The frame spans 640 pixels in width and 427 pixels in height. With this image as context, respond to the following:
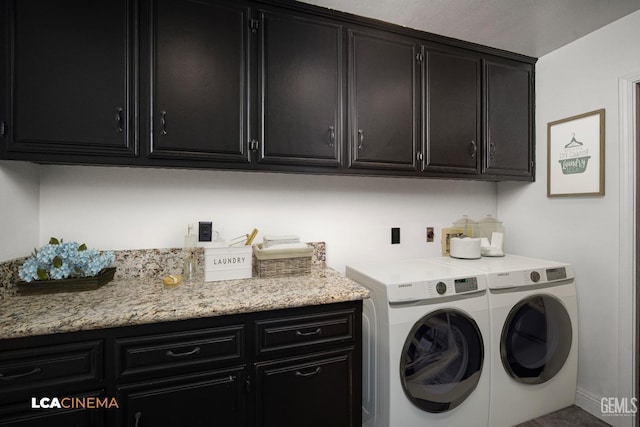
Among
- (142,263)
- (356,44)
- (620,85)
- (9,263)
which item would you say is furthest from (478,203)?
(9,263)

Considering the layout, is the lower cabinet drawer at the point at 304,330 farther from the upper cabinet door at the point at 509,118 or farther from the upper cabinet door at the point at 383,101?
the upper cabinet door at the point at 509,118

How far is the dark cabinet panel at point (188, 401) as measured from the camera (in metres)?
1.06

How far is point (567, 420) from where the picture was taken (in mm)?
1796

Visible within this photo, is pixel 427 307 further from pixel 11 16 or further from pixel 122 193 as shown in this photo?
pixel 11 16

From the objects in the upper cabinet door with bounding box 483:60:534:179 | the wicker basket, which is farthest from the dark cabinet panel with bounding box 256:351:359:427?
the upper cabinet door with bounding box 483:60:534:179

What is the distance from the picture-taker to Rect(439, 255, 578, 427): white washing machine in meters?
1.65

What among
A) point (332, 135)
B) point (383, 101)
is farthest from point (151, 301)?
point (383, 101)

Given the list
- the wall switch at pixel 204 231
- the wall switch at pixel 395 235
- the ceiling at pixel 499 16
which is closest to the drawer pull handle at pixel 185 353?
the wall switch at pixel 204 231

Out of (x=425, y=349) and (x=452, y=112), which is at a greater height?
(x=452, y=112)

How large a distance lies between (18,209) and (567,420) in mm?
3328

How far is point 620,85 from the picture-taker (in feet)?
5.62

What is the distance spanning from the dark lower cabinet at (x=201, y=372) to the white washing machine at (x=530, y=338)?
909 millimetres

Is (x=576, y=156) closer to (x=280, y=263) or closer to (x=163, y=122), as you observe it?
(x=280, y=263)

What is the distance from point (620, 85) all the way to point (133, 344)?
9.58ft
